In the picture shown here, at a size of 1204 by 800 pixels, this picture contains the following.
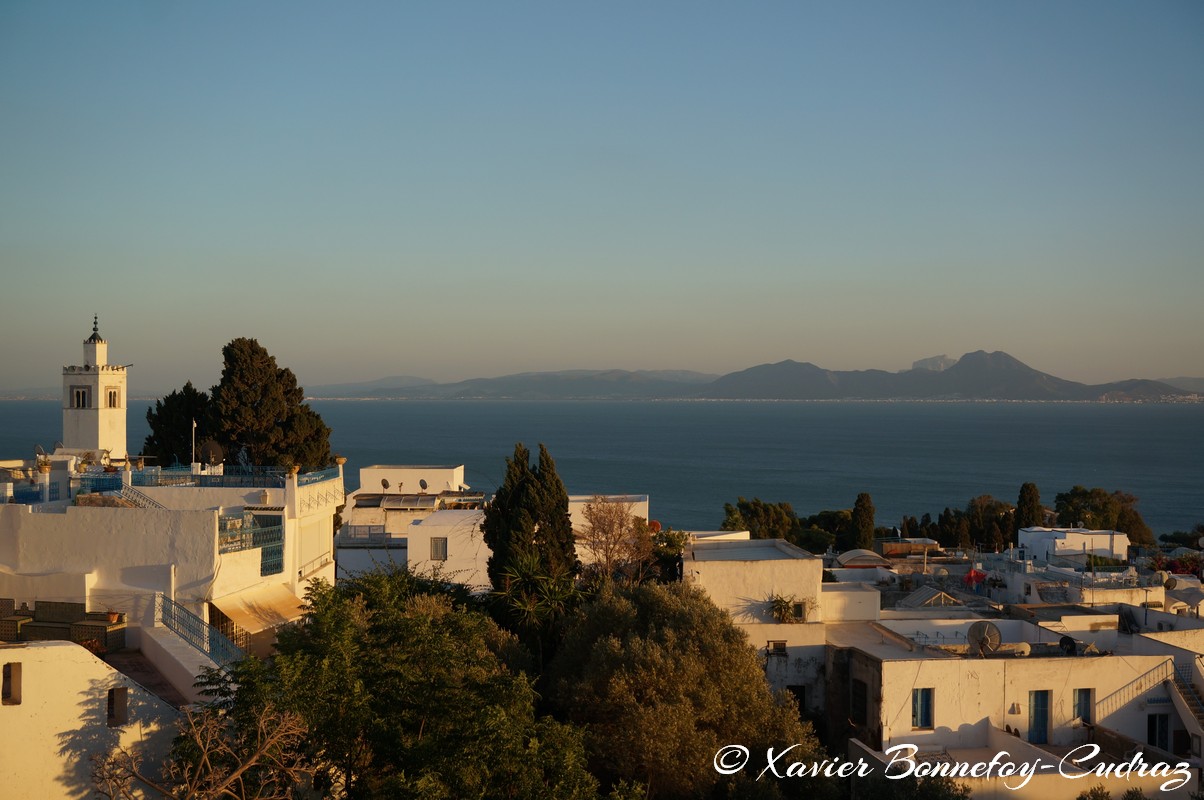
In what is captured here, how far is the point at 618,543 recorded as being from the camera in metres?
24.1

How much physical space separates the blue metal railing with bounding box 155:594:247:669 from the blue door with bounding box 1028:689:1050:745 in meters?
13.6

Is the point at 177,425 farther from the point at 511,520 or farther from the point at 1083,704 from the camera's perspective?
the point at 1083,704

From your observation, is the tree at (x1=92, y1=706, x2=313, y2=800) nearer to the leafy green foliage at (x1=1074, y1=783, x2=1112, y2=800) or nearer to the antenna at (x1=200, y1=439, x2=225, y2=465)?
the antenna at (x1=200, y1=439, x2=225, y2=465)

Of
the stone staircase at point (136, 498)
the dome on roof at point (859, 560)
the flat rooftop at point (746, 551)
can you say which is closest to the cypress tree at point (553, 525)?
the flat rooftop at point (746, 551)

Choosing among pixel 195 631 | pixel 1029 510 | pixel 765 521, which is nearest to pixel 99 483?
pixel 195 631

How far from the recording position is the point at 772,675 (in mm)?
19984

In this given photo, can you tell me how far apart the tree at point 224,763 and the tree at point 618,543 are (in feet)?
39.3

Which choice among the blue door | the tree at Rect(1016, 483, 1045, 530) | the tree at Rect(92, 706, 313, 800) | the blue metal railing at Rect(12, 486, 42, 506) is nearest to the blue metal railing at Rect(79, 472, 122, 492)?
the blue metal railing at Rect(12, 486, 42, 506)

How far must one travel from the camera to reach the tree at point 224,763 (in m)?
10.6

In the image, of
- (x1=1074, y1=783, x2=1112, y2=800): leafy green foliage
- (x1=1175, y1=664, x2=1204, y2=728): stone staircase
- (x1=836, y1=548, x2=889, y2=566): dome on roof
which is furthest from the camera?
(x1=836, y1=548, x2=889, y2=566): dome on roof

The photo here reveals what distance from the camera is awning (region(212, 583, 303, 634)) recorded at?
16.5 metres

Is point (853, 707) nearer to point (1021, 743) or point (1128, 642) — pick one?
point (1021, 743)

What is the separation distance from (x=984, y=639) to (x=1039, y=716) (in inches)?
64.7

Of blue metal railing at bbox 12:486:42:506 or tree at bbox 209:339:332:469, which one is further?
tree at bbox 209:339:332:469
